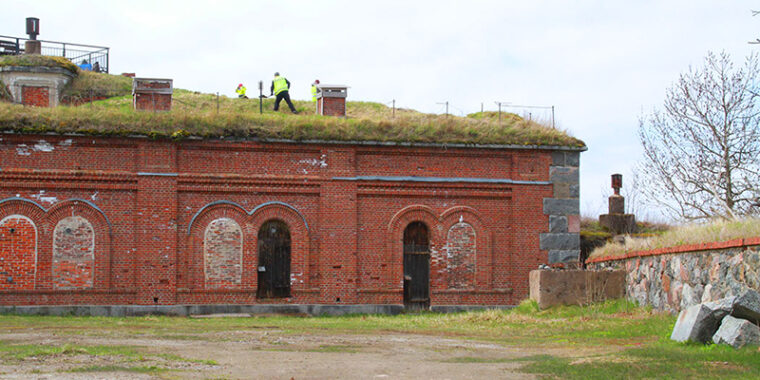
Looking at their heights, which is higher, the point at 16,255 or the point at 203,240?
the point at 203,240

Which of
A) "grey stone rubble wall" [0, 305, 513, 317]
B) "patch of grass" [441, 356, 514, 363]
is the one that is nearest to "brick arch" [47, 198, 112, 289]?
"grey stone rubble wall" [0, 305, 513, 317]

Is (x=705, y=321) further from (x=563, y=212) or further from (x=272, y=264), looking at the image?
(x=272, y=264)

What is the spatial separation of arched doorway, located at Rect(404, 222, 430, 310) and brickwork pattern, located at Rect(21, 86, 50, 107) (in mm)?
13221

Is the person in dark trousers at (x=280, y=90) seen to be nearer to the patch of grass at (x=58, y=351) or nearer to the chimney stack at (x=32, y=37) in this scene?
the chimney stack at (x=32, y=37)

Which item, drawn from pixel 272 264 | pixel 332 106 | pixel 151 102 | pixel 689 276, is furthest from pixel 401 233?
pixel 689 276

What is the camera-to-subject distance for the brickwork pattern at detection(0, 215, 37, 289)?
22125 mm

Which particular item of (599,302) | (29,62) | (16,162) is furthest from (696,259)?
(29,62)

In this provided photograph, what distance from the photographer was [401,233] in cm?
2408

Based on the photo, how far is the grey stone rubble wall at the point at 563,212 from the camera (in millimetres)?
24438

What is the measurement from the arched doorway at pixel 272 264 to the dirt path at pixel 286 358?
7470 millimetres

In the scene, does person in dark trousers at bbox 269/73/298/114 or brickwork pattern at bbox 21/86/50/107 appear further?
person in dark trousers at bbox 269/73/298/114

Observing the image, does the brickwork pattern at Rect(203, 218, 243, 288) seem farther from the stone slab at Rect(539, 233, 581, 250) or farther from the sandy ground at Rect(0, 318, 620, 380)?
the stone slab at Rect(539, 233, 581, 250)

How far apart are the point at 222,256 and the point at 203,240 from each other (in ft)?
2.10

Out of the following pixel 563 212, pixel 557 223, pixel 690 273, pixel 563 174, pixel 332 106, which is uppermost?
pixel 332 106
